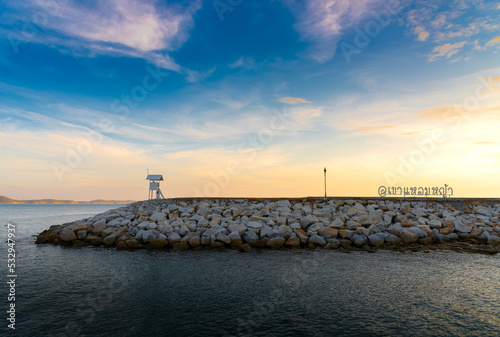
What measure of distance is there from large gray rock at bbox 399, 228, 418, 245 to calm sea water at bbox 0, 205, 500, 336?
247cm

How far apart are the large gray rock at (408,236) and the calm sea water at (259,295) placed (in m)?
2.47

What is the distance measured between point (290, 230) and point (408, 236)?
6.25m

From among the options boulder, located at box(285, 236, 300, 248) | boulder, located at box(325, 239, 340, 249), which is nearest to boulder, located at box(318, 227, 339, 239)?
boulder, located at box(325, 239, 340, 249)

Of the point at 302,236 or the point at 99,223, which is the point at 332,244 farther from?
the point at 99,223

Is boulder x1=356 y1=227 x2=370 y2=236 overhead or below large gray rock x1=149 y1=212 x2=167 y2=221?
below

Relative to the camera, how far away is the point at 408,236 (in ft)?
49.8

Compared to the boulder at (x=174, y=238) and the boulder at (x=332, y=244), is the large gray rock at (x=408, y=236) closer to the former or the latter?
the boulder at (x=332, y=244)

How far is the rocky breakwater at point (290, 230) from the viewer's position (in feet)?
48.0

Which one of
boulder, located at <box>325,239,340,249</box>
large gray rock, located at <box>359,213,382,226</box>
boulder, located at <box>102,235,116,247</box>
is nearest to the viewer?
boulder, located at <box>325,239,340,249</box>

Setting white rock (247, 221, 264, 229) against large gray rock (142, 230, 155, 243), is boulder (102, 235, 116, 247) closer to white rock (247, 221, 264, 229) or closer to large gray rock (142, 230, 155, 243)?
large gray rock (142, 230, 155, 243)

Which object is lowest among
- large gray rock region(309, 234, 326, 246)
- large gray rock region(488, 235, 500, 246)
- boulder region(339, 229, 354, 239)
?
large gray rock region(488, 235, 500, 246)

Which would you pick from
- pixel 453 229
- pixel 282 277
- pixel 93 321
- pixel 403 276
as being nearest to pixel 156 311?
pixel 93 321

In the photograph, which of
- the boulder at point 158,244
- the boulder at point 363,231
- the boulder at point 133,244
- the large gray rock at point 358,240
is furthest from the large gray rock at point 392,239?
the boulder at point 133,244

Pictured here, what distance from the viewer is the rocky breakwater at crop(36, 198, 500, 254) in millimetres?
14625
